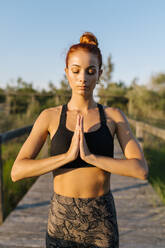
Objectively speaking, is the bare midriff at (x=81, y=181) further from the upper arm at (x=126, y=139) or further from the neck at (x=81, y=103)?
the neck at (x=81, y=103)

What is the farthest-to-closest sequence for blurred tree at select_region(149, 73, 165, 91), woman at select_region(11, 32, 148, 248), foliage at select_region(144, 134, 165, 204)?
blurred tree at select_region(149, 73, 165, 91)
foliage at select_region(144, 134, 165, 204)
woman at select_region(11, 32, 148, 248)

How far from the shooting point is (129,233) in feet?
9.09

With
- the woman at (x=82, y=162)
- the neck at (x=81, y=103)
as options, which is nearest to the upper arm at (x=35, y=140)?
the woman at (x=82, y=162)

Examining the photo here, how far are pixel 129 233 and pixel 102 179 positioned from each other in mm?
1796

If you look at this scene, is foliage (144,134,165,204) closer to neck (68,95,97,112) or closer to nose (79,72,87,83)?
neck (68,95,97,112)

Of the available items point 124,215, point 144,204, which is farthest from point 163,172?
point 124,215

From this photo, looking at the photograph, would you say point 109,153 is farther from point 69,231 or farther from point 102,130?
point 69,231

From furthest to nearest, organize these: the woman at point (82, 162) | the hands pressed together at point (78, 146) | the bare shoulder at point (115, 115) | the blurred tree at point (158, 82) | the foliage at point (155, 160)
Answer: the blurred tree at point (158, 82) → the foliage at point (155, 160) → the bare shoulder at point (115, 115) → the woman at point (82, 162) → the hands pressed together at point (78, 146)

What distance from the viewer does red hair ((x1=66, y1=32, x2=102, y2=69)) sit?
1.31 m

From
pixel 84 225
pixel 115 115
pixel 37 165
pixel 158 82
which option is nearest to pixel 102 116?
pixel 115 115

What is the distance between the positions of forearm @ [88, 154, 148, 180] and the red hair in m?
0.56

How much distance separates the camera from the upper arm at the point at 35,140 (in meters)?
1.28

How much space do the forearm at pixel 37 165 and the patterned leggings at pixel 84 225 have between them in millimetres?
233

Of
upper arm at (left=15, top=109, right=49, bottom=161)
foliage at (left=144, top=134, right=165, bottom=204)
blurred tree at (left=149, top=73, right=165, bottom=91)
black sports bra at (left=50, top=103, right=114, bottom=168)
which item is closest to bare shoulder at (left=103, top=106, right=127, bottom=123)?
black sports bra at (left=50, top=103, right=114, bottom=168)
